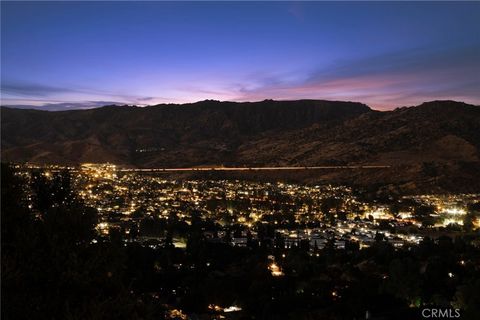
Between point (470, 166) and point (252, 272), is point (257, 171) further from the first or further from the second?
point (252, 272)

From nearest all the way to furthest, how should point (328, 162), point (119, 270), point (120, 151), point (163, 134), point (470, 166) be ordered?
point (119, 270), point (470, 166), point (328, 162), point (120, 151), point (163, 134)

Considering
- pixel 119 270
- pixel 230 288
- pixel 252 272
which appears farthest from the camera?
pixel 252 272

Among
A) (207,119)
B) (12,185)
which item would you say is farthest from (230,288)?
(207,119)

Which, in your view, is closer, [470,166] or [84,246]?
[84,246]

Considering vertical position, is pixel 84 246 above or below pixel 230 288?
above

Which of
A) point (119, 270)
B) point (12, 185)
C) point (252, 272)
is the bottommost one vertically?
point (252, 272)

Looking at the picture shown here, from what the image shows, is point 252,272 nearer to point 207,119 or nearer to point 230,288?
point 230,288
